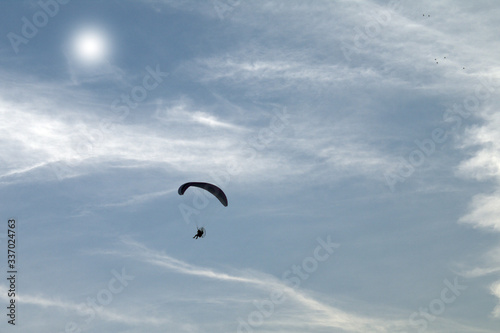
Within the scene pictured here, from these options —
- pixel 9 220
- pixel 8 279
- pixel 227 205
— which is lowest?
pixel 8 279

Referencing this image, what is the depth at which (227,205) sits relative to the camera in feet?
181

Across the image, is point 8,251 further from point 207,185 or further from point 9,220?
point 207,185

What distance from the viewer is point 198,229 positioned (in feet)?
175

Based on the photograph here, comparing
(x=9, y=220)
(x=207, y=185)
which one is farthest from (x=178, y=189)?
(x=9, y=220)

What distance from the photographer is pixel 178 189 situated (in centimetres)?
5422

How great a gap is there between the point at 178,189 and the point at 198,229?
232 inches

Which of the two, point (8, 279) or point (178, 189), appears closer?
point (8, 279)

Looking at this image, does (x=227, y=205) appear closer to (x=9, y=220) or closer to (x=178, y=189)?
(x=178, y=189)

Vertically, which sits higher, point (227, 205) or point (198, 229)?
point (227, 205)

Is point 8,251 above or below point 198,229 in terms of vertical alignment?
A: below

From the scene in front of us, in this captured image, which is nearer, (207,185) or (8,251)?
(8,251)

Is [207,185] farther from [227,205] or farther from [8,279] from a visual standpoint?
[8,279]

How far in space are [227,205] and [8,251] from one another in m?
26.0

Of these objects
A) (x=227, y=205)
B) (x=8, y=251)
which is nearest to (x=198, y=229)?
(x=227, y=205)
